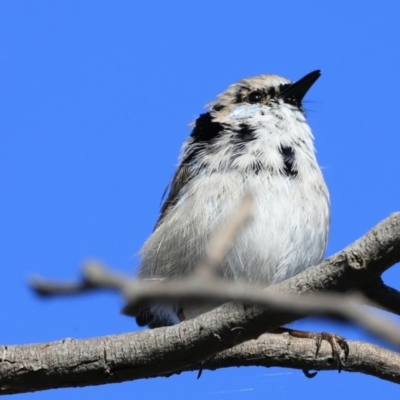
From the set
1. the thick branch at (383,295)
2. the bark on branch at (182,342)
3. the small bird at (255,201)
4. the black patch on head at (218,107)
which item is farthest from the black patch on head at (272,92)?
the thick branch at (383,295)

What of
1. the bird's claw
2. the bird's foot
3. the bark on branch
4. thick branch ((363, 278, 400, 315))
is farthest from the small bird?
thick branch ((363, 278, 400, 315))

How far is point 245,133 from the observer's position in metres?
6.59

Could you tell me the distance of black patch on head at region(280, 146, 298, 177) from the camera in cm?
619

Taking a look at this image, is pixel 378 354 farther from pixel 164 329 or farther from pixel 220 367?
pixel 164 329

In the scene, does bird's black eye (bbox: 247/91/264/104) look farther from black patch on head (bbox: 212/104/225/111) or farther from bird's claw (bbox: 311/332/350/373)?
bird's claw (bbox: 311/332/350/373)

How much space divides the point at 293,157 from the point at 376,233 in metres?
3.01

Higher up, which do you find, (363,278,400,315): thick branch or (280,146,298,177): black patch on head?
(280,146,298,177): black patch on head

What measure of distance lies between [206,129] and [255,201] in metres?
1.36

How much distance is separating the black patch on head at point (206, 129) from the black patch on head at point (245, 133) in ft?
0.77

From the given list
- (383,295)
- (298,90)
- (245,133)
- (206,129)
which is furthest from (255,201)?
(383,295)

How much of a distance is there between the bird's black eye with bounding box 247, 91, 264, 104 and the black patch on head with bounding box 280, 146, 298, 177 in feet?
3.05

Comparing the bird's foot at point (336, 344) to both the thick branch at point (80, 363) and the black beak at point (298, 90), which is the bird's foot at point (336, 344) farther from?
the black beak at point (298, 90)

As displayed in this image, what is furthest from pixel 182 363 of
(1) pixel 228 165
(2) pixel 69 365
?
(1) pixel 228 165

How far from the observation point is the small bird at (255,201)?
6.01m
